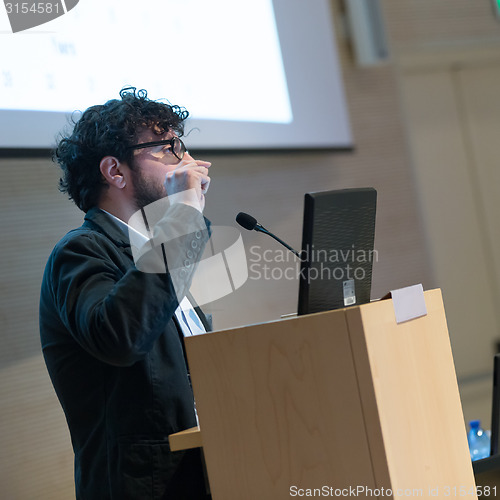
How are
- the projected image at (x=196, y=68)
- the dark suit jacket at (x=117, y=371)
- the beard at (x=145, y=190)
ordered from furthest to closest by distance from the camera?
1. the projected image at (x=196, y=68)
2. the beard at (x=145, y=190)
3. the dark suit jacket at (x=117, y=371)

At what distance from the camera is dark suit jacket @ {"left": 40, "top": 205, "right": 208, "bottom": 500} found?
1130 mm

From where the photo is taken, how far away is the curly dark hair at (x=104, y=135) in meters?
1.49

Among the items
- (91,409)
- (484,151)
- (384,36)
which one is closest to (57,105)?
(91,409)

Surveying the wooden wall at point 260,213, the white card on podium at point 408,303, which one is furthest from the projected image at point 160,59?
the white card on podium at point 408,303

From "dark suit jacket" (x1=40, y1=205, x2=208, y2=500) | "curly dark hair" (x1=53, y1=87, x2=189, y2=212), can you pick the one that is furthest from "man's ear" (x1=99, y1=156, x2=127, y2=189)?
"dark suit jacket" (x1=40, y1=205, x2=208, y2=500)

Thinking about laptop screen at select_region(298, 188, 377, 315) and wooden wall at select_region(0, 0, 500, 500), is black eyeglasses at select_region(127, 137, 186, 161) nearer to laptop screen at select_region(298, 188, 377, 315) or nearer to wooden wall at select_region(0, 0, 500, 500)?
laptop screen at select_region(298, 188, 377, 315)

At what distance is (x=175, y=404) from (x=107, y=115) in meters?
0.70

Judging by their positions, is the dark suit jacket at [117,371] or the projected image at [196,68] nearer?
the dark suit jacket at [117,371]

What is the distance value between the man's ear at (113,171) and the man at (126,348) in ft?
0.34

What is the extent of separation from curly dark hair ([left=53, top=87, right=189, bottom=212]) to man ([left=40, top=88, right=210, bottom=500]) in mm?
146

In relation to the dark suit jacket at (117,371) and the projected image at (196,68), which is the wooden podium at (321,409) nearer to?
the dark suit jacket at (117,371)

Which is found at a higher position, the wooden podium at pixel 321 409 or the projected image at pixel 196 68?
the projected image at pixel 196 68

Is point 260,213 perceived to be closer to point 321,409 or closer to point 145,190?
point 145,190

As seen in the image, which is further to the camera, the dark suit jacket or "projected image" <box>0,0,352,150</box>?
"projected image" <box>0,0,352,150</box>
